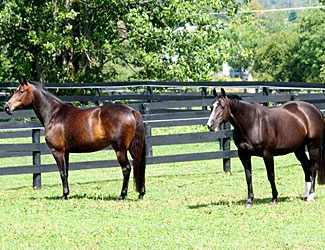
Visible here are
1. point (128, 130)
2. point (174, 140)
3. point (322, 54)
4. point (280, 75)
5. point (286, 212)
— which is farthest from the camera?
point (280, 75)

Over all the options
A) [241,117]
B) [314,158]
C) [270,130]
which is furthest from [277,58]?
[241,117]

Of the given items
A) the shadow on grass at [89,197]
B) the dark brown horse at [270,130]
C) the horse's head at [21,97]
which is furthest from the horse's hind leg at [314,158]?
the horse's head at [21,97]

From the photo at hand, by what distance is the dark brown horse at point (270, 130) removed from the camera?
33.1 ft

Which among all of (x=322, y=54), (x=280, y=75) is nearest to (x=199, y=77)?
(x=322, y=54)

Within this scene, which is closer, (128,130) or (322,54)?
(128,130)

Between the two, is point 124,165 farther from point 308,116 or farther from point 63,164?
point 308,116

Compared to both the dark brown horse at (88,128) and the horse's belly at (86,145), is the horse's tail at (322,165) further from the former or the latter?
the horse's belly at (86,145)

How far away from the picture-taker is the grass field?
7934 millimetres

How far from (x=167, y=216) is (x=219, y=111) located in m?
1.58

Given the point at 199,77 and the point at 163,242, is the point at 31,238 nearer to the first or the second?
the point at 163,242

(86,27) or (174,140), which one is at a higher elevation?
(86,27)

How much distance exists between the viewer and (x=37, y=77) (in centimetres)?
2922

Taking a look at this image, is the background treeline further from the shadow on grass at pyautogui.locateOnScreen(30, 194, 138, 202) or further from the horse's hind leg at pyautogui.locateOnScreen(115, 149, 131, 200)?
the horse's hind leg at pyautogui.locateOnScreen(115, 149, 131, 200)

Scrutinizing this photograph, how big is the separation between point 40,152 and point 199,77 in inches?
523
